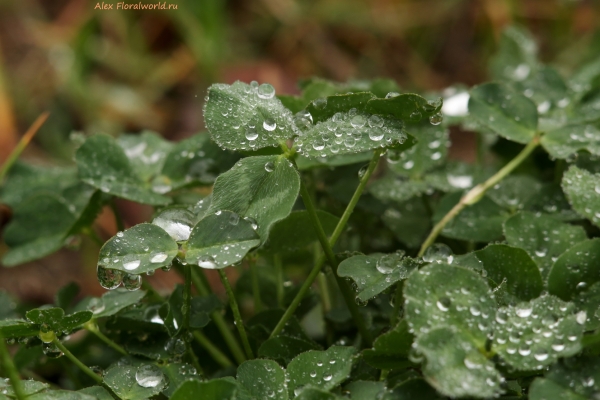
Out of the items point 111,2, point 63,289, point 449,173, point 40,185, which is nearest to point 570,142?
point 449,173

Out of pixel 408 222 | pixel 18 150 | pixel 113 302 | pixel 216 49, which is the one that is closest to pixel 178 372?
pixel 113 302

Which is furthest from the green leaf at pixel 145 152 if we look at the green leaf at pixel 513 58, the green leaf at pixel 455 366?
the green leaf at pixel 513 58

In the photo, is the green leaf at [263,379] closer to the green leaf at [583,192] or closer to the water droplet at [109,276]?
the water droplet at [109,276]

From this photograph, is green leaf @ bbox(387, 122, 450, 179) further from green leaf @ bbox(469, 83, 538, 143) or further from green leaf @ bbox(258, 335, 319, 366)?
green leaf @ bbox(258, 335, 319, 366)

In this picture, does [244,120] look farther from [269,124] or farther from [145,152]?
[145,152]

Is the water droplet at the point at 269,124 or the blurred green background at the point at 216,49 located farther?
the blurred green background at the point at 216,49

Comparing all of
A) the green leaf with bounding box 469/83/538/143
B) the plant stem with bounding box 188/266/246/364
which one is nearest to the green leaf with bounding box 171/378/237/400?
the plant stem with bounding box 188/266/246/364
